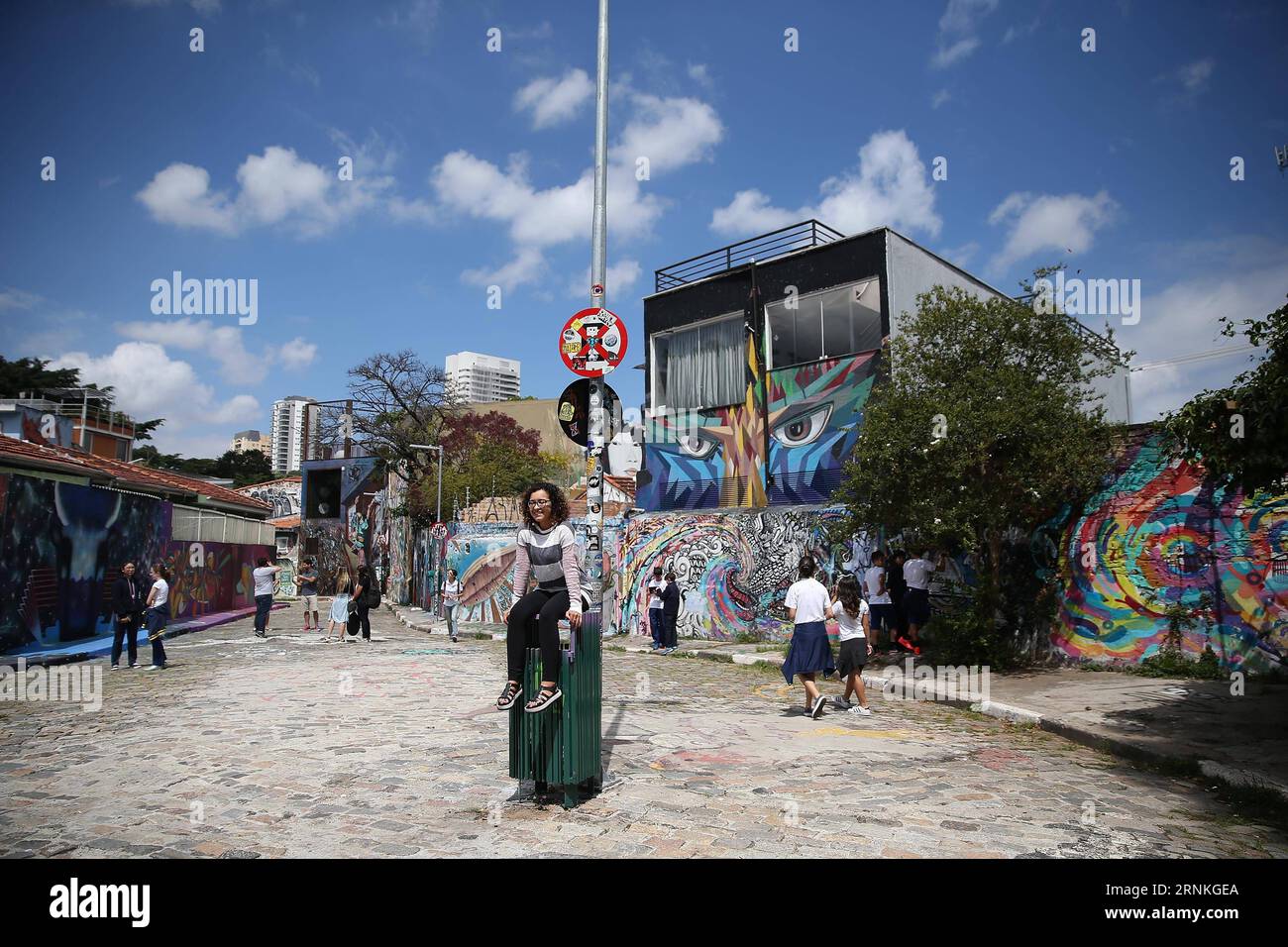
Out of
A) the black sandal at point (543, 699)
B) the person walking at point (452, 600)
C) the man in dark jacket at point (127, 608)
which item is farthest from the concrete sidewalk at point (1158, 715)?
the man in dark jacket at point (127, 608)

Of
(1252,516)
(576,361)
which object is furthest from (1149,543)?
(576,361)

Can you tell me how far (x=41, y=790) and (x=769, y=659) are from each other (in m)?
11.6

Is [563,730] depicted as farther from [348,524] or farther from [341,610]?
[348,524]

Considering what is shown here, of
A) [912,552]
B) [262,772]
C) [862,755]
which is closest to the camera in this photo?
[262,772]

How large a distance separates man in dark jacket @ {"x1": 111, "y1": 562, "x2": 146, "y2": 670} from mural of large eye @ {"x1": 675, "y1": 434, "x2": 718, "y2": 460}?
1326 cm

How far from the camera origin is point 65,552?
16391mm

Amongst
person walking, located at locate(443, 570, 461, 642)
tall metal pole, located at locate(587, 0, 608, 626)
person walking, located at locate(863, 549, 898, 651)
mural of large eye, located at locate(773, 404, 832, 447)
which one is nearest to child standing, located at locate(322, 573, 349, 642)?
person walking, located at locate(443, 570, 461, 642)

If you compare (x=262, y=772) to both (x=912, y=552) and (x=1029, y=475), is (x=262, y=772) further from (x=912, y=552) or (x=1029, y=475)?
(x=912, y=552)

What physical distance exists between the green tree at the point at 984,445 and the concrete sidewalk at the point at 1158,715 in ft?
4.92

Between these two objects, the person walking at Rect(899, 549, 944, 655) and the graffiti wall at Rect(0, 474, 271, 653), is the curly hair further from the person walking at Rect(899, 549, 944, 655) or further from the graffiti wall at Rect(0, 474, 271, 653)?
the graffiti wall at Rect(0, 474, 271, 653)

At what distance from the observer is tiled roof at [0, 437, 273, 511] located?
1772cm

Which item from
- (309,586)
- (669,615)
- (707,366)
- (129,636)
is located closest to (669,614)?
(669,615)

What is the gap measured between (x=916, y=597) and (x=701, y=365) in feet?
33.2

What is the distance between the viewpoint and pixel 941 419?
11883 millimetres
